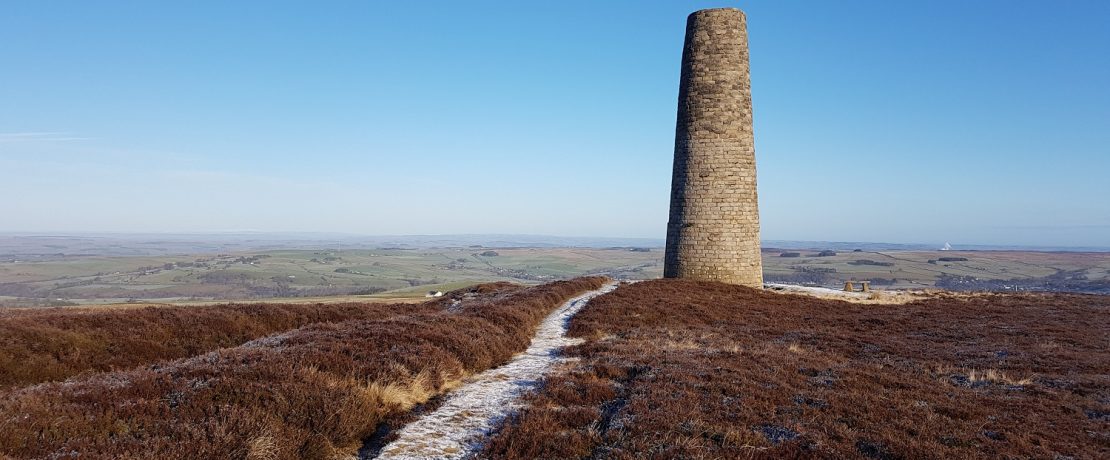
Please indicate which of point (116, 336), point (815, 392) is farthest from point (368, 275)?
point (815, 392)

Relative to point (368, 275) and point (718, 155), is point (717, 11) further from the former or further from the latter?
point (368, 275)

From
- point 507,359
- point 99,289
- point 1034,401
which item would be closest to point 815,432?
point 1034,401

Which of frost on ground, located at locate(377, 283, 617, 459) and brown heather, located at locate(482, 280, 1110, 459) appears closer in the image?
brown heather, located at locate(482, 280, 1110, 459)

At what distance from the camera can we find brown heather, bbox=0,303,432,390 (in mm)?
13031

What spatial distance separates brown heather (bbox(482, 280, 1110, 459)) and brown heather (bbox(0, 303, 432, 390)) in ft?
33.2

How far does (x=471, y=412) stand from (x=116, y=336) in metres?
11.9

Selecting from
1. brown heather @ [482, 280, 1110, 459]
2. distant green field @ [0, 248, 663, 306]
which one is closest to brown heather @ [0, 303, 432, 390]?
brown heather @ [482, 280, 1110, 459]

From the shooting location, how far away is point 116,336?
15.2 meters

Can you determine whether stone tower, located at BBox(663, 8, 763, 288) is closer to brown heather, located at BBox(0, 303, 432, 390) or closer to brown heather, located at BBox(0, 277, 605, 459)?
brown heather, located at BBox(0, 303, 432, 390)

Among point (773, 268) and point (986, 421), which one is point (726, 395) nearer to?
point (986, 421)

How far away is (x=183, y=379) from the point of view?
809 cm

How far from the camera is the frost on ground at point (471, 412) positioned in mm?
7004

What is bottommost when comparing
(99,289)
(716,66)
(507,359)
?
(99,289)

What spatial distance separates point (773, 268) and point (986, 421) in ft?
409
